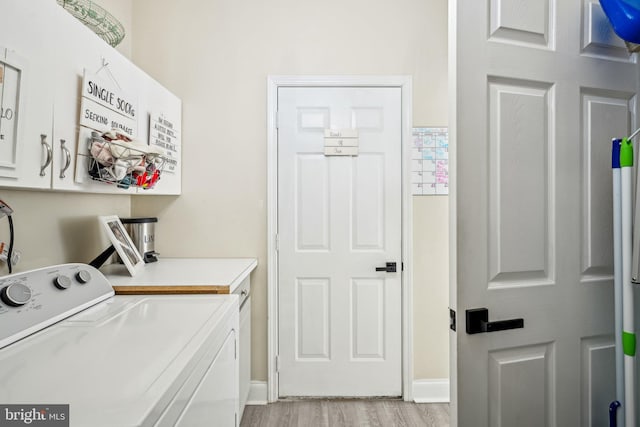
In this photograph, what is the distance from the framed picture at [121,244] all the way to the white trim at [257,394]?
112cm

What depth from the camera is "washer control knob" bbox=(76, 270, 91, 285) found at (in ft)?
4.19

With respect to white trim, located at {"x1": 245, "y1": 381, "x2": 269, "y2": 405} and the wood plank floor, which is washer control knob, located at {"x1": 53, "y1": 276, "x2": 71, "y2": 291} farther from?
white trim, located at {"x1": 245, "y1": 381, "x2": 269, "y2": 405}

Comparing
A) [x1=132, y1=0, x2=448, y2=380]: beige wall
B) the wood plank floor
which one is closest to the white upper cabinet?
[x1=132, y1=0, x2=448, y2=380]: beige wall

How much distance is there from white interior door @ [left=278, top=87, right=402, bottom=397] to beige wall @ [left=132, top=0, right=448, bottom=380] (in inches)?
6.1

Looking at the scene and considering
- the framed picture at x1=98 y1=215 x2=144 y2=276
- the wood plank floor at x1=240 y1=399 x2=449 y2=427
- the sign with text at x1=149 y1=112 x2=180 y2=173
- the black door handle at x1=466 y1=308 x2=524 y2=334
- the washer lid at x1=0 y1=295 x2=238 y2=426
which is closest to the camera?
the washer lid at x1=0 y1=295 x2=238 y2=426

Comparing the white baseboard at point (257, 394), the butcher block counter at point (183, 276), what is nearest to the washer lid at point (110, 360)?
the butcher block counter at point (183, 276)

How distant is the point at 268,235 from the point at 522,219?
156cm

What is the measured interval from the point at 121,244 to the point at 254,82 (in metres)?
1.33

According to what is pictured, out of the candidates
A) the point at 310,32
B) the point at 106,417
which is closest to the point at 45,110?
the point at 106,417

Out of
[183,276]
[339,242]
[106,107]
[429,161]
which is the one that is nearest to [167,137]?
[106,107]

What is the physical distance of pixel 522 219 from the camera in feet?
3.82

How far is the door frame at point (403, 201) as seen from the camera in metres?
2.33

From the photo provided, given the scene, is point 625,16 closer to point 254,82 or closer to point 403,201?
point 403,201

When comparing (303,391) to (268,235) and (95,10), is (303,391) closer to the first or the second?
(268,235)
